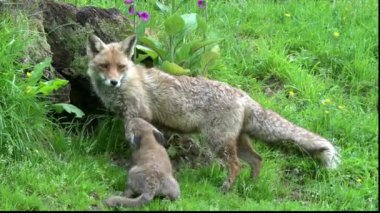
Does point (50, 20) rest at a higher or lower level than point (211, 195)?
higher

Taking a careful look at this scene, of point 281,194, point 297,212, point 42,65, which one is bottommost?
point 281,194

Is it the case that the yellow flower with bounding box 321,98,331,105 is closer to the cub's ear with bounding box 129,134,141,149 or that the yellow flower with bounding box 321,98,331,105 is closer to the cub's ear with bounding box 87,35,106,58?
the cub's ear with bounding box 129,134,141,149

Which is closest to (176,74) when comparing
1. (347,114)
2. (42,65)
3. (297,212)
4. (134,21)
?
(134,21)

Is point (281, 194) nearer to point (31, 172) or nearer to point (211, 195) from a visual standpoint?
point (211, 195)

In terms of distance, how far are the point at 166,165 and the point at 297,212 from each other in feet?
4.54

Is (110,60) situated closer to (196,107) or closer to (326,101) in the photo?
(196,107)

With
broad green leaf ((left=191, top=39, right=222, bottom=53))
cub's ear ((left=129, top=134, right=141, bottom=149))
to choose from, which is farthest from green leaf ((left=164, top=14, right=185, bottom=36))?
cub's ear ((left=129, top=134, right=141, bottom=149))

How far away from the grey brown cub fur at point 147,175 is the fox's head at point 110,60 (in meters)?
0.76

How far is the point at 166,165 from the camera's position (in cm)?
699

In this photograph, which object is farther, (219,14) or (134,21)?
(219,14)

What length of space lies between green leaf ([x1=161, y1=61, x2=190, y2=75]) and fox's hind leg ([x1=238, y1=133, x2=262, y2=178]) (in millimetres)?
1066

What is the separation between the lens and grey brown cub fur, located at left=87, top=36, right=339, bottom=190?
7668 mm

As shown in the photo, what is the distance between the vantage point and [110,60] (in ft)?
25.9

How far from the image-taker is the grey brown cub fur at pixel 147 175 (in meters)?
6.52
